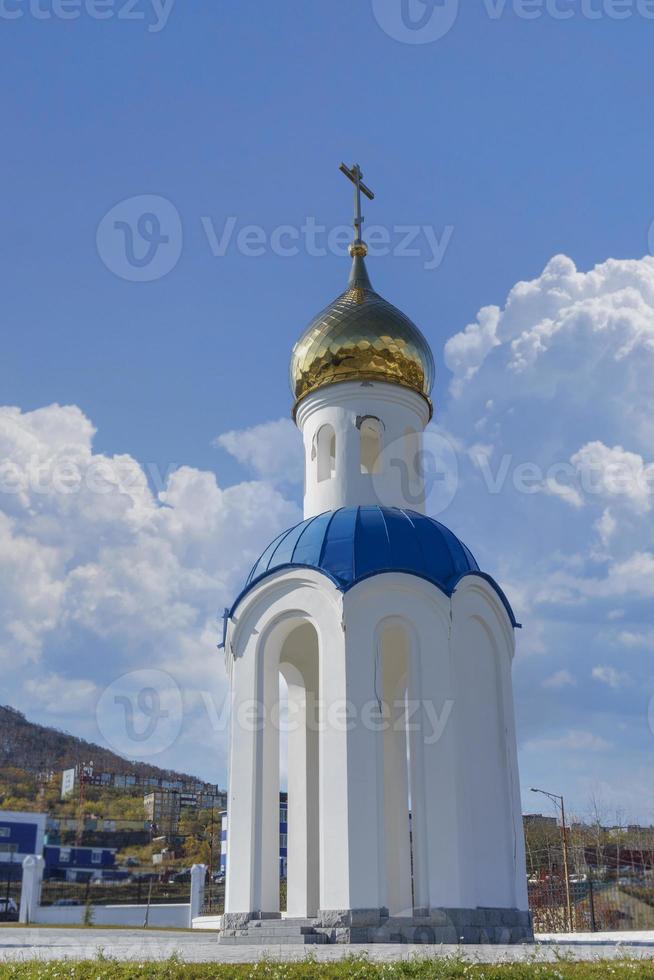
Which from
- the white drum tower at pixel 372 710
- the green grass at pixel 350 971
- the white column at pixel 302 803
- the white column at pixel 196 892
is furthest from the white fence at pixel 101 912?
the green grass at pixel 350 971

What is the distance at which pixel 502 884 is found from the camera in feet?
34.8

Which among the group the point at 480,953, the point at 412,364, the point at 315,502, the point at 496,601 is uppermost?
the point at 412,364

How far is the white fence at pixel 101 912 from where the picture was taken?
19.6 meters

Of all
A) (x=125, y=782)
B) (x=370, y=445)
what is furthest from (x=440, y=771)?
(x=125, y=782)

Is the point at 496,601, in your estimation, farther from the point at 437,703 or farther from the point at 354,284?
the point at 354,284

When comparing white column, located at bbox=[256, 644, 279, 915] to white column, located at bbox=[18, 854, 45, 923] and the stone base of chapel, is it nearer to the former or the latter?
the stone base of chapel

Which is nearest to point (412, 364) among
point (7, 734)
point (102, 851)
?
point (102, 851)

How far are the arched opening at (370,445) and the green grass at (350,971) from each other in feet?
24.0

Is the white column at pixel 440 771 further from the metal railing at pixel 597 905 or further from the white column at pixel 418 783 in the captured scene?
the metal railing at pixel 597 905

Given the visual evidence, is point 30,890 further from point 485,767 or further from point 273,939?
point 485,767

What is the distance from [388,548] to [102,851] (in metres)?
32.7

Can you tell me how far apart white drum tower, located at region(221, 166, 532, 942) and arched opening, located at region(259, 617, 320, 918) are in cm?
2

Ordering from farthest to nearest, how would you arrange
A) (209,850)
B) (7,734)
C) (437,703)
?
(7,734), (209,850), (437,703)

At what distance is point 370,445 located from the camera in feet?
43.4
